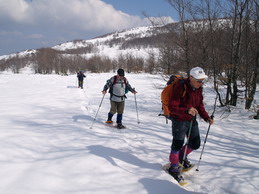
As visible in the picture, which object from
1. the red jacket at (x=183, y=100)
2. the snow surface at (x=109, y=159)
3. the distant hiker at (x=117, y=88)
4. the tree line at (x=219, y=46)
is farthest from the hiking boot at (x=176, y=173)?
the tree line at (x=219, y=46)

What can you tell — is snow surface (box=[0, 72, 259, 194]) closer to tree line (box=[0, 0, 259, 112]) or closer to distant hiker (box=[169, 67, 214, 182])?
distant hiker (box=[169, 67, 214, 182])

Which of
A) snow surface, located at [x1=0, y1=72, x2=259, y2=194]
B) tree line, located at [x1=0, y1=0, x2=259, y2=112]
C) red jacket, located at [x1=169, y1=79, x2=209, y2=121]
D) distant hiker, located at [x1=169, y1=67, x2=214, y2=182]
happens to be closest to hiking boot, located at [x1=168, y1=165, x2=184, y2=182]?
distant hiker, located at [x1=169, y1=67, x2=214, y2=182]

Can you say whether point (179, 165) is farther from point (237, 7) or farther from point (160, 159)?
point (237, 7)

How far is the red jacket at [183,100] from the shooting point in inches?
103

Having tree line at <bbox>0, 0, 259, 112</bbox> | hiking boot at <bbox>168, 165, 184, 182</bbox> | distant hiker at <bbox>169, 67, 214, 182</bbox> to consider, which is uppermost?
tree line at <bbox>0, 0, 259, 112</bbox>

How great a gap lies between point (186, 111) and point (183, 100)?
204 mm

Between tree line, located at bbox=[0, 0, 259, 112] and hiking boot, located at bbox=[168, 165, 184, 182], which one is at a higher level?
tree line, located at bbox=[0, 0, 259, 112]

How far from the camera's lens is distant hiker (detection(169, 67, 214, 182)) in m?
2.55

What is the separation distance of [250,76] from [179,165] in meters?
6.34

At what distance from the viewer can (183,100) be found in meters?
2.68

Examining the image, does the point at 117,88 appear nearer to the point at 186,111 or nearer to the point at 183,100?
the point at 183,100

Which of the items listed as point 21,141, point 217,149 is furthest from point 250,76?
point 21,141

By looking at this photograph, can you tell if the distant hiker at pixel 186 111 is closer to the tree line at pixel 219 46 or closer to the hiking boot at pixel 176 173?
the hiking boot at pixel 176 173

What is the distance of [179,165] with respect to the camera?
10.0 feet
